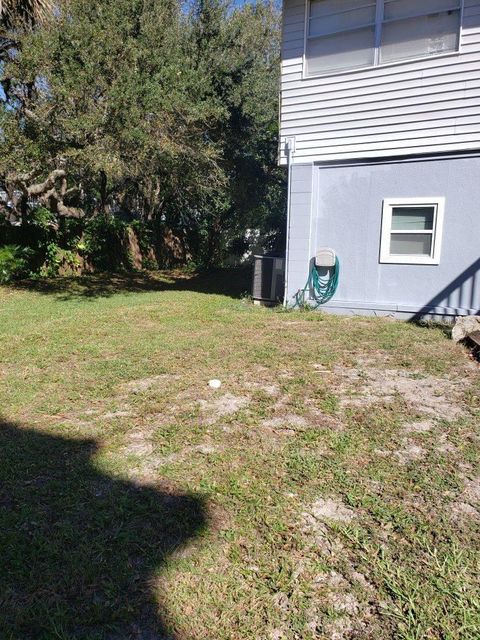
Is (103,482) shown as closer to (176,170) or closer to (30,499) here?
(30,499)

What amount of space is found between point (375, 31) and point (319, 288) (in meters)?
3.93

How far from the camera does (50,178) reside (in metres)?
9.34

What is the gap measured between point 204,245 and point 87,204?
14.7 ft

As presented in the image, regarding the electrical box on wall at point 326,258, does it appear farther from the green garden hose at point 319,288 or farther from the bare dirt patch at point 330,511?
the bare dirt patch at point 330,511

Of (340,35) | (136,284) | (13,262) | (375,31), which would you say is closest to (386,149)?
(375,31)

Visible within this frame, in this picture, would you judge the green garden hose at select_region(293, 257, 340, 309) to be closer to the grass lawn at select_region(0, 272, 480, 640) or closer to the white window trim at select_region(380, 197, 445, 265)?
the white window trim at select_region(380, 197, 445, 265)

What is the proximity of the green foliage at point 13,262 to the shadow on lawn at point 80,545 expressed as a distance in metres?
8.50

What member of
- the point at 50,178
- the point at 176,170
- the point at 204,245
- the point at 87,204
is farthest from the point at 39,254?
the point at 204,245

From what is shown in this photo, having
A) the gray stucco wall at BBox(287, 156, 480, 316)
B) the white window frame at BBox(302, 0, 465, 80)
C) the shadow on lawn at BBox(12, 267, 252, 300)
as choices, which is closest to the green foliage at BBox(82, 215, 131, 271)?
the shadow on lawn at BBox(12, 267, 252, 300)

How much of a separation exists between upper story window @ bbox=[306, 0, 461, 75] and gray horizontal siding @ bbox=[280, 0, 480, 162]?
165 millimetres

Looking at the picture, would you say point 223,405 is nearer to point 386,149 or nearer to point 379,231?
point 379,231

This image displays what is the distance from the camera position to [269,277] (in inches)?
331

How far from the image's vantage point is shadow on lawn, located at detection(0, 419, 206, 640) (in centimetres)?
167

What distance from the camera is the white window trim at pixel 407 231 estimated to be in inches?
262
